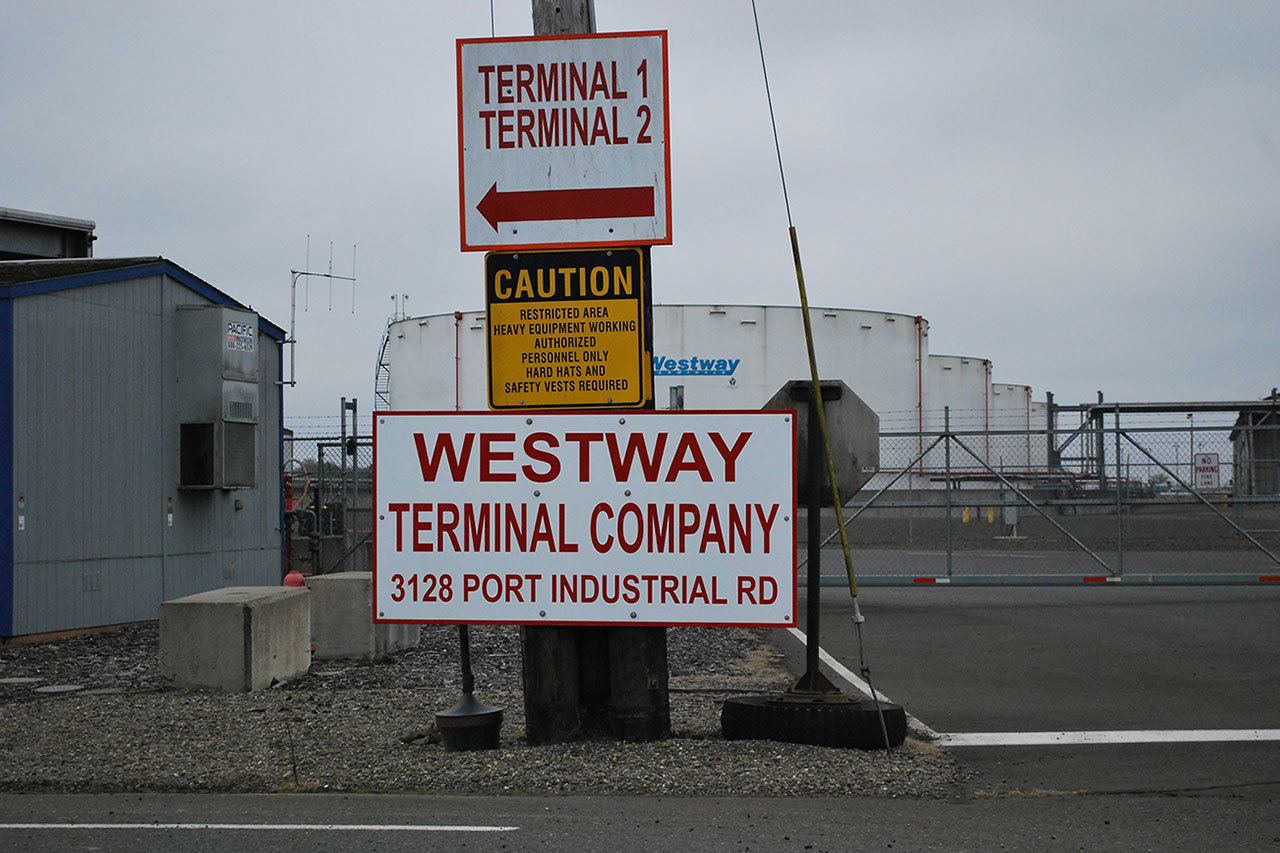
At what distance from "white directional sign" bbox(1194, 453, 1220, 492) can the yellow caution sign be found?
570 inches

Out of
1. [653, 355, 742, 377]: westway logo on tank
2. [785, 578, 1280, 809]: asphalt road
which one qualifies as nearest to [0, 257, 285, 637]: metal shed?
[785, 578, 1280, 809]: asphalt road

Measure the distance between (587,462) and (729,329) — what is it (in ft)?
123

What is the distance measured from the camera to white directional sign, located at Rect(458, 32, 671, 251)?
7715 mm

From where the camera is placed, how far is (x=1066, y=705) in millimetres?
9930

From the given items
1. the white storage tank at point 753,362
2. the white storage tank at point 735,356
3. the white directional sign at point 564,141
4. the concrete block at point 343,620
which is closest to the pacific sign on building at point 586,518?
the white directional sign at point 564,141

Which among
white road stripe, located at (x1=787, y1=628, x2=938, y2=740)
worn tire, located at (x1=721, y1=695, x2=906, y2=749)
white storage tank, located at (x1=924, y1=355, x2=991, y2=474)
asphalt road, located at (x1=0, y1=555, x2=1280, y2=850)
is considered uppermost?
white storage tank, located at (x1=924, y1=355, x2=991, y2=474)

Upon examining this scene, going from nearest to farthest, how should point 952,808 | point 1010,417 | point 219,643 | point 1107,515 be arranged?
point 952,808 < point 219,643 < point 1107,515 < point 1010,417

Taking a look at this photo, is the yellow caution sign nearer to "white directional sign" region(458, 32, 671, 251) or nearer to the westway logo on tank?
"white directional sign" region(458, 32, 671, 251)

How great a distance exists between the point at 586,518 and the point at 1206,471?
17061 mm

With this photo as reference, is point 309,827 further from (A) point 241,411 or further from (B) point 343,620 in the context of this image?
(A) point 241,411

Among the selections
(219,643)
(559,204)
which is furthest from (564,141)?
(219,643)

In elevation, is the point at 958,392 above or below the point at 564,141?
above

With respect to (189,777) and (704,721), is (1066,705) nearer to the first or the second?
(704,721)

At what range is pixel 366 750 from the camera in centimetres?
796
